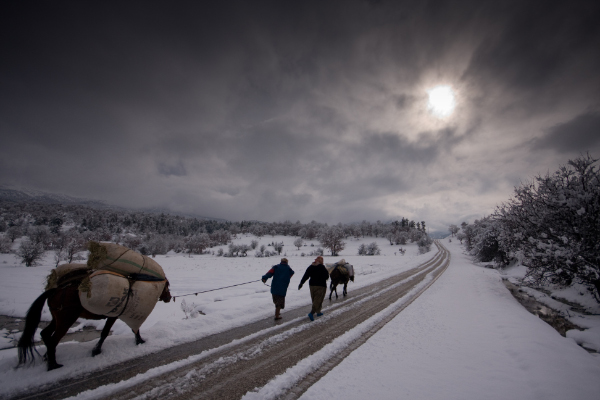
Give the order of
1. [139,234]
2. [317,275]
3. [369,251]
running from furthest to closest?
1. [139,234]
2. [369,251]
3. [317,275]

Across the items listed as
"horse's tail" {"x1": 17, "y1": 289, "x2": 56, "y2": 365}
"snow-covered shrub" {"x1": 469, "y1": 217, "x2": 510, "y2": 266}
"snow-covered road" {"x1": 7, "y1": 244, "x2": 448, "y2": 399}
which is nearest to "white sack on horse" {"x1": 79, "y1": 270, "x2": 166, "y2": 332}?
"horse's tail" {"x1": 17, "y1": 289, "x2": 56, "y2": 365}

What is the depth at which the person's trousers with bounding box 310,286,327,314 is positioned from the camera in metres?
7.95

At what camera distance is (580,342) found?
709 centimetres

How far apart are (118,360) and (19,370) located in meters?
1.44

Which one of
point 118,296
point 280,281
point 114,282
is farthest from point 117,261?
point 280,281

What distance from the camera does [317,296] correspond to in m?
8.08

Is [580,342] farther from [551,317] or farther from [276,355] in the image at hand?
[276,355]

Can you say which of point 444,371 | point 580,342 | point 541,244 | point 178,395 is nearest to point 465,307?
point 580,342

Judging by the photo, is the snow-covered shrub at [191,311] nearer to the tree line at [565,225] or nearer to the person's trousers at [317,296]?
the person's trousers at [317,296]

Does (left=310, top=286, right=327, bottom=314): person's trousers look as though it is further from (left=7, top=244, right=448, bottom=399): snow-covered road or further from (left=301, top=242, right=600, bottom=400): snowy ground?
(left=301, top=242, right=600, bottom=400): snowy ground

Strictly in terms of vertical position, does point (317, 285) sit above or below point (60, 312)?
below

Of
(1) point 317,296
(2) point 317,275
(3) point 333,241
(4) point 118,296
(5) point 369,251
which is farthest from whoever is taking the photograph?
(5) point 369,251

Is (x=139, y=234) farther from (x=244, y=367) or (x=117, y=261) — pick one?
(x=244, y=367)

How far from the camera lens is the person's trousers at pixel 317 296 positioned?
7.95 metres
